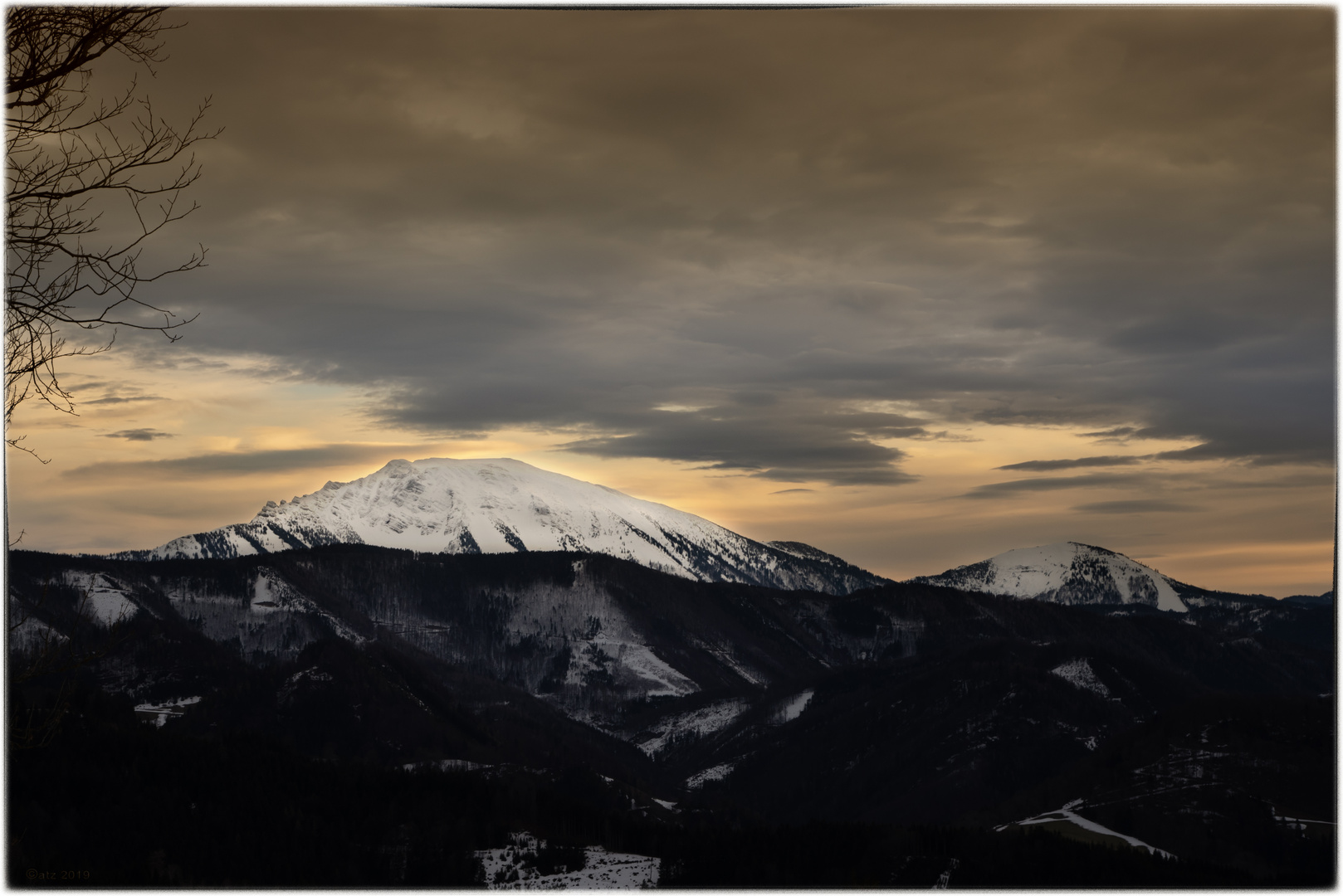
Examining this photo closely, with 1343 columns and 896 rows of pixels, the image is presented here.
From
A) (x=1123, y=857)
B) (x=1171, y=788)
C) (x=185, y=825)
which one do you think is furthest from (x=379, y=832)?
(x=1171, y=788)

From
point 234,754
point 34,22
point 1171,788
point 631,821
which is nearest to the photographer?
point 34,22

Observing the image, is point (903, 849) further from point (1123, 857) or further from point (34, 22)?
point (34, 22)

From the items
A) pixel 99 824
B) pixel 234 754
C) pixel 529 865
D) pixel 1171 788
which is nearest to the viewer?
pixel 99 824

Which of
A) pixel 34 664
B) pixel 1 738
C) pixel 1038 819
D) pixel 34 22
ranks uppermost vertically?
pixel 34 22

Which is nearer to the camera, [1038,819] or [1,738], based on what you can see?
[1,738]

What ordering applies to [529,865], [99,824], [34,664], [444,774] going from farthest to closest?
[444,774] < [529,865] < [99,824] < [34,664]

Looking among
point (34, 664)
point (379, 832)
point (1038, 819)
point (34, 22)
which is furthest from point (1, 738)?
point (1038, 819)

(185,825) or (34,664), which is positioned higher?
(34,664)

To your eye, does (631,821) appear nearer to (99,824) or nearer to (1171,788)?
(99,824)

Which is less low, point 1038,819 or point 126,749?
point 126,749
